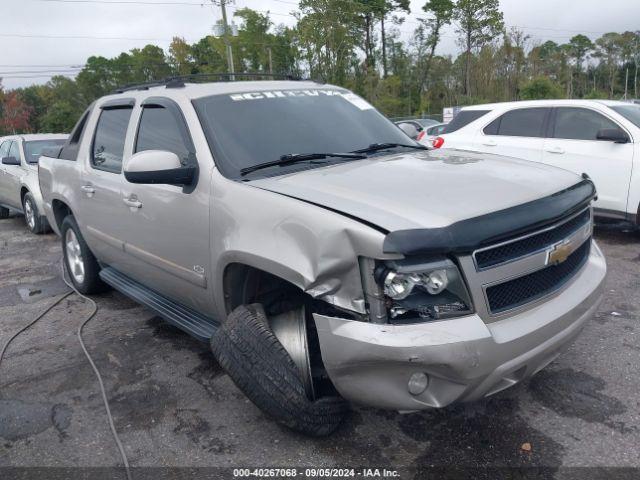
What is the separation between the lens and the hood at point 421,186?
2369 millimetres

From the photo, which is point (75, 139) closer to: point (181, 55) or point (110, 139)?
point (110, 139)

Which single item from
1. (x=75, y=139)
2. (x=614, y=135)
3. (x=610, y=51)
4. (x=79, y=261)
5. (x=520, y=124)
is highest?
(x=610, y=51)

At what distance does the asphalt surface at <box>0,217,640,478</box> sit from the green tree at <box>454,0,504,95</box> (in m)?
40.5

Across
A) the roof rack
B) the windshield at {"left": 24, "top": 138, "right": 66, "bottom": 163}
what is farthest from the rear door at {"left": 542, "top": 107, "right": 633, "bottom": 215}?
the windshield at {"left": 24, "top": 138, "right": 66, "bottom": 163}

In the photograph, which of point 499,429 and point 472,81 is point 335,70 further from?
point 499,429

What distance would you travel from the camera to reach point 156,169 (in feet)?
10.2

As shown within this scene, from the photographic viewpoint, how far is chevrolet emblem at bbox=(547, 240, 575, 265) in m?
2.55

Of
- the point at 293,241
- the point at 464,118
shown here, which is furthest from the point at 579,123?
the point at 293,241

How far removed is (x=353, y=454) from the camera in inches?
108

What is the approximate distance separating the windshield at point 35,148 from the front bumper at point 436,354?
27.7ft

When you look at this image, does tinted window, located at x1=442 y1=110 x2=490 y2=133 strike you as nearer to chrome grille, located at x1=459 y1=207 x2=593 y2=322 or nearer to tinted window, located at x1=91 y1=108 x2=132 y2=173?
tinted window, located at x1=91 y1=108 x2=132 y2=173

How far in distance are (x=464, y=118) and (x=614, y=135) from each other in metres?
Result: 2.26

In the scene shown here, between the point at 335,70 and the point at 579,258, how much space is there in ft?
116

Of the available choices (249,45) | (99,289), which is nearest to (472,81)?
(249,45)
